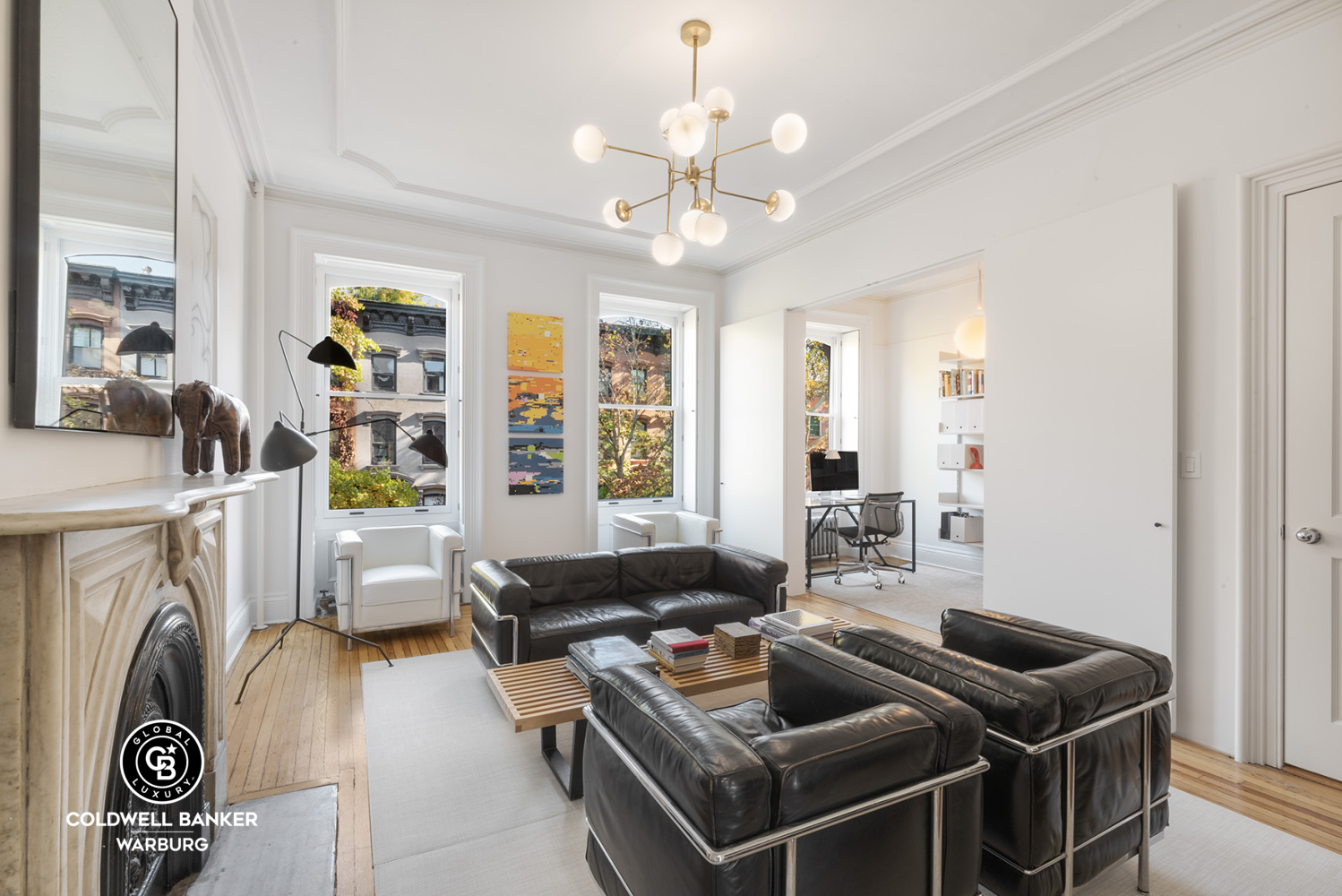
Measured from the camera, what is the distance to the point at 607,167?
4.26 meters

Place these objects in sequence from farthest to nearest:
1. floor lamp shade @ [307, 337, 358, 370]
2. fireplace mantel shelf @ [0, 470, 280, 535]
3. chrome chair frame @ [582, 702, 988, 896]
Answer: floor lamp shade @ [307, 337, 358, 370] < chrome chair frame @ [582, 702, 988, 896] < fireplace mantel shelf @ [0, 470, 280, 535]

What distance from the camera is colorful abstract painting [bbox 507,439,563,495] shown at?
5367mm

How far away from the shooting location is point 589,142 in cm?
268

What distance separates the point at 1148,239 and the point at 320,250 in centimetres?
508

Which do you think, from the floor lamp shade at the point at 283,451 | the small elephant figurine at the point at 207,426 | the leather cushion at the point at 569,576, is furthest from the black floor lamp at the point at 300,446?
the leather cushion at the point at 569,576

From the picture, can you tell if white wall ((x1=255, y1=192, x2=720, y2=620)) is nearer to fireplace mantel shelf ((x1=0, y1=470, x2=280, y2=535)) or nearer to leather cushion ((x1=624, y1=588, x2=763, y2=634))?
leather cushion ((x1=624, y1=588, x2=763, y2=634))

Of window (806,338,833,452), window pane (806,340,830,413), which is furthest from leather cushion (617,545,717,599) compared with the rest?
window pane (806,340,830,413)

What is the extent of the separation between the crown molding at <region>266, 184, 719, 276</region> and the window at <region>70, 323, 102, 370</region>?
3884mm

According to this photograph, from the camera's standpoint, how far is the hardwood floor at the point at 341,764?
2.22m

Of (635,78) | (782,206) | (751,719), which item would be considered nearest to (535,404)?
(635,78)

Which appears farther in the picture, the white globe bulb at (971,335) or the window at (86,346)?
the white globe bulb at (971,335)

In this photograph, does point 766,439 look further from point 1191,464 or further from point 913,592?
point 1191,464

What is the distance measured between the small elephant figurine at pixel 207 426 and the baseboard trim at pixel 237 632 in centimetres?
175

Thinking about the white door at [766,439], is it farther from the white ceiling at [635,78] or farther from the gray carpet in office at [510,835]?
the gray carpet in office at [510,835]
